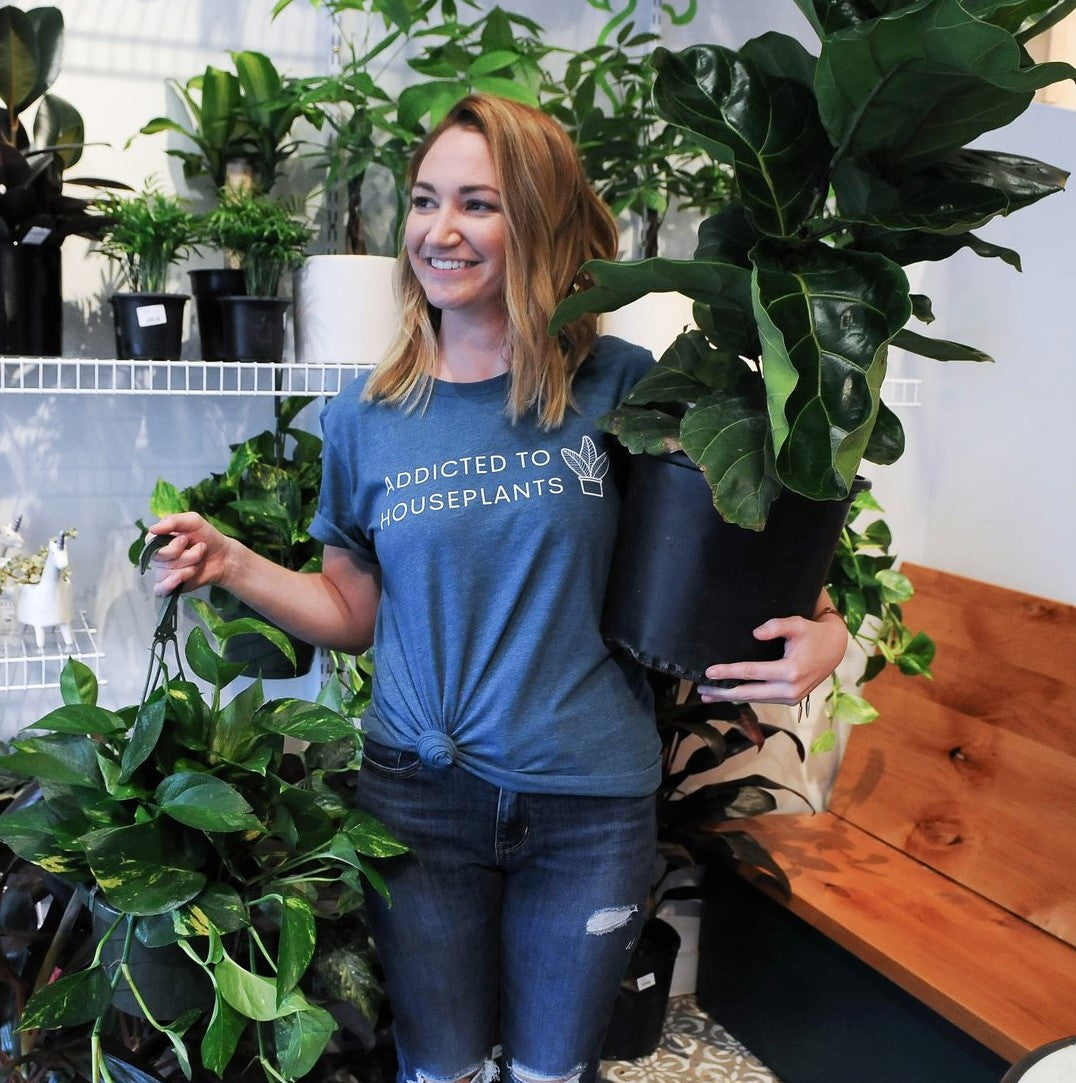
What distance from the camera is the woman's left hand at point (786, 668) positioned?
3.82 ft

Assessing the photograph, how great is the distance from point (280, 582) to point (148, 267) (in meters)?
0.61

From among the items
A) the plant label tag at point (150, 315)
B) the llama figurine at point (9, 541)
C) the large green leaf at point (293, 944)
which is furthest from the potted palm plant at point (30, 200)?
the large green leaf at point (293, 944)

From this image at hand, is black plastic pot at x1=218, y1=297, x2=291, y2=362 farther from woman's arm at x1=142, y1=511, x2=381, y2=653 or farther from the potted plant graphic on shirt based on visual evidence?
the potted plant graphic on shirt

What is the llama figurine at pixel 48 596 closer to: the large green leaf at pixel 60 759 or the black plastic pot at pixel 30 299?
the black plastic pot at pixel 30 299

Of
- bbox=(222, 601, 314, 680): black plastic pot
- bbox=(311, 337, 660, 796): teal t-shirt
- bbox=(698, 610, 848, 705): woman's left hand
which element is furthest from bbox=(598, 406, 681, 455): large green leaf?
bbox=(222, 601, 314, 680): black plastic pot

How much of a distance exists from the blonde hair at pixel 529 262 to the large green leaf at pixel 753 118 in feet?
0.85

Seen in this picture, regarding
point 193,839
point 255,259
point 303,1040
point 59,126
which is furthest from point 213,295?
point 303,1040

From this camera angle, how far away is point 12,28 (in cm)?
157

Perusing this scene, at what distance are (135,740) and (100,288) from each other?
0.97 metres

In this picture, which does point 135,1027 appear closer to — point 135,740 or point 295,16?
point 135,740

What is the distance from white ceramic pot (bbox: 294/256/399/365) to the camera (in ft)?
5.67

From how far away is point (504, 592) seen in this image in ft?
4.19

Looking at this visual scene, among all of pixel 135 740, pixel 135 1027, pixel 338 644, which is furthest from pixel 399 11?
pixel 135 1027

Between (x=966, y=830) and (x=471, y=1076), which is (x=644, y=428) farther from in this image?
(x=966, y=830)
